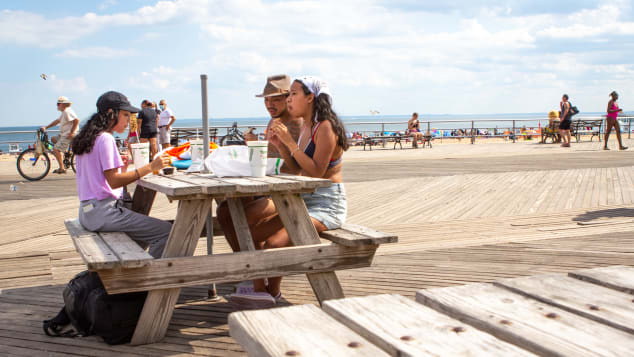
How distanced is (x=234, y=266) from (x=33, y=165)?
10.8 m

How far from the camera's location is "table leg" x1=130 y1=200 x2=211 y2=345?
306 centimetres

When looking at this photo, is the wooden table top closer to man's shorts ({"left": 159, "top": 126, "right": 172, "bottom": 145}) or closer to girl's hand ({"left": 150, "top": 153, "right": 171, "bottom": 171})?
girl's hand ({"left": 150, "top": 153, "right": 171, "bottom": 171})

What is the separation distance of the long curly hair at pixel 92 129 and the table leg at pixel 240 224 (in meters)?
0.84

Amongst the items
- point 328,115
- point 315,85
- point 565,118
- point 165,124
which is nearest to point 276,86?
point 315,85

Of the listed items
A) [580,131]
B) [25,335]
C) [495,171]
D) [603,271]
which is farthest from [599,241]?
[580,131]

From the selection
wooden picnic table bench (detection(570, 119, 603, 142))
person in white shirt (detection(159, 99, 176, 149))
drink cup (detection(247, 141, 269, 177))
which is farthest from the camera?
wooden picnic table bench (detection(570, 119, 603, 142))

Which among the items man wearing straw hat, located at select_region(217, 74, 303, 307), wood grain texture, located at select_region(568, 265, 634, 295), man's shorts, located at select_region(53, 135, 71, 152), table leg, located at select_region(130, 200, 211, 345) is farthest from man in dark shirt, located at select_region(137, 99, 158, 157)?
wood grain texture, located at select_region(568, 265, 634, 295)

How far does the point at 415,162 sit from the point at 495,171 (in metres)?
3.27

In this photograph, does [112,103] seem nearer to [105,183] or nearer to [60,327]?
[105,183]

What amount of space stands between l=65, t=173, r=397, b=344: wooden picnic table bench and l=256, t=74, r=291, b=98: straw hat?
0.86 m

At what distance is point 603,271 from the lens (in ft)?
5.57

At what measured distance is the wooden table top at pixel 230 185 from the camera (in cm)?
294

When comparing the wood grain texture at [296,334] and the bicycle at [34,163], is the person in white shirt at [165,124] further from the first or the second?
the wood grain texture at [296,334]

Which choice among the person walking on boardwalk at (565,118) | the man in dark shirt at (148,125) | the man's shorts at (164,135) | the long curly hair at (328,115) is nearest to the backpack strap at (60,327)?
the long curly hair at (328,115)
